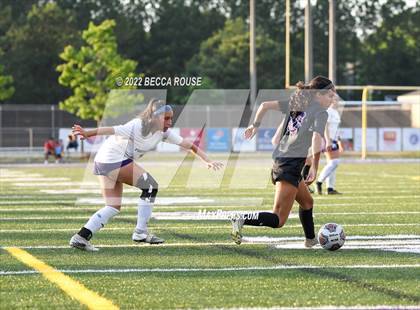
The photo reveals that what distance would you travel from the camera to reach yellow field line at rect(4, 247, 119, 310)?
6273 millimetres

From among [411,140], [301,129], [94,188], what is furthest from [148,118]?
[411,140]

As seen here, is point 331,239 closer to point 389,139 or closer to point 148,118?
point 148,118

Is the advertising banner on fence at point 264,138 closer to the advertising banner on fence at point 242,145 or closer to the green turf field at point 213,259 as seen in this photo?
the advertising banner on fence at point 242,145

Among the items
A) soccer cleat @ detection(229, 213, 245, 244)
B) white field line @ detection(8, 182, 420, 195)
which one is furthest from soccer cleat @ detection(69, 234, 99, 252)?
white field line @ detection(8, 182, 420, 195)

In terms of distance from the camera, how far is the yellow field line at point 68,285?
20.6 ft

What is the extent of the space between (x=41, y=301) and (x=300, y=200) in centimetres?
377

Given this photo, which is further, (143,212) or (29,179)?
(29,179)

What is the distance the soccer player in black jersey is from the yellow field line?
192 cm

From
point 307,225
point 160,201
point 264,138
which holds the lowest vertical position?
point 264,138

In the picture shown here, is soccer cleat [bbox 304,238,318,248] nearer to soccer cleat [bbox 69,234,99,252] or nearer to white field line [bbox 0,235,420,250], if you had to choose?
white field line [bbox 0,235,420,250]

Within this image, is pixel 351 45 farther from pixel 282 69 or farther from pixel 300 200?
pixel 300 200

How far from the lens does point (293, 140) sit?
930cm

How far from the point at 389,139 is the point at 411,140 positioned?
100 centimetres

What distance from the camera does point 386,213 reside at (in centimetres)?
1352
